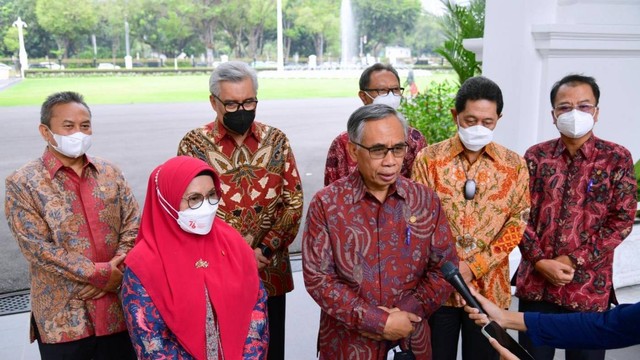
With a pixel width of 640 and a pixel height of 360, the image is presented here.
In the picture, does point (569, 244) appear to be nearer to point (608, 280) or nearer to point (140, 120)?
point (608, 280)

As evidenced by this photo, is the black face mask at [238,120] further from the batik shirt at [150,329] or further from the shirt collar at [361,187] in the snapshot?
the batik shirt at [150,329]

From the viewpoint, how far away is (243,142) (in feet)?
8.63

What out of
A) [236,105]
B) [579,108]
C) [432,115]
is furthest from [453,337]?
[432,115]

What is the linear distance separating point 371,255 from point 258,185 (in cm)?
80

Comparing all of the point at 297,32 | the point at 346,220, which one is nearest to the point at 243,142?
the point at 346,220

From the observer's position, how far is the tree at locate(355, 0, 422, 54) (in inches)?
925

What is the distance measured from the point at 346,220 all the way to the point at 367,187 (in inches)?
5.6

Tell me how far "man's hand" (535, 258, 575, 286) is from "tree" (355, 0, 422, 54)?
2123cm

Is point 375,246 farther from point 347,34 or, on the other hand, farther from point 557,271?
point 347,34

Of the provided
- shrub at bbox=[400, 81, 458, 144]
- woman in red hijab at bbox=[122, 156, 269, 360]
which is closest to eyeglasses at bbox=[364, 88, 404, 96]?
woman in red hijab at bbox=[122, 156, 269, 360]

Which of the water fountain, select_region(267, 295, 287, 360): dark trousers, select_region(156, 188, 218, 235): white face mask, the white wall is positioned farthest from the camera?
the water fountain

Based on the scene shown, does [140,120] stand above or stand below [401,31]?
below

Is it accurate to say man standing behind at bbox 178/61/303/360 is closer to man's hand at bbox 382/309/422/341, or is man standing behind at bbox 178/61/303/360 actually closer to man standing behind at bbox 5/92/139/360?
man standing behind at bbox 5/92/139/360

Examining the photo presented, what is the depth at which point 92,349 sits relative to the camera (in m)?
2.45
